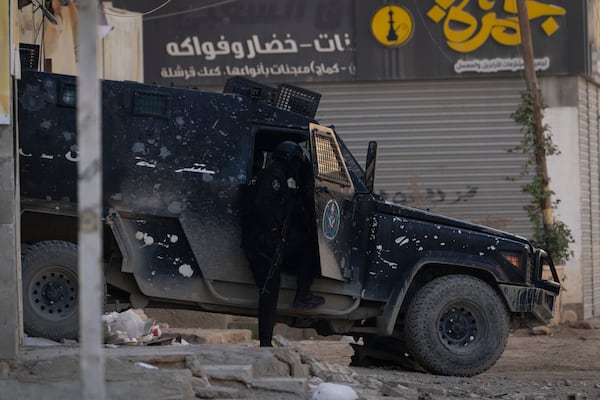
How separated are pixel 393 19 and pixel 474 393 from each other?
441 inches

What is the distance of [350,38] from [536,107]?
353 cm

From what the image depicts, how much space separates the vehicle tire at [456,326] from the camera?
10023mm

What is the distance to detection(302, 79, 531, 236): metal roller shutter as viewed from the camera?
63.9ft

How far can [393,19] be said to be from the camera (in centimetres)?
1919

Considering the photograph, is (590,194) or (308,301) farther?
(590,194)

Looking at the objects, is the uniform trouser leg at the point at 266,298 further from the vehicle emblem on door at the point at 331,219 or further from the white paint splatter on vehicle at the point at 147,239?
the white paint splatter on vehicle at the point at 147,239

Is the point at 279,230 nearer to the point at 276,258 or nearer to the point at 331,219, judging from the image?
the point at 276,258

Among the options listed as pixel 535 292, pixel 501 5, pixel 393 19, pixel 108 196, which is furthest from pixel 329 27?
pixel 108 196

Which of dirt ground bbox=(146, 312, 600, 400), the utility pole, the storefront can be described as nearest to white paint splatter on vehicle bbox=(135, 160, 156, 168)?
dirt ground bbox=(146, 312, 600, 400)

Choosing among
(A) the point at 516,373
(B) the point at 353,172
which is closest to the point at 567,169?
(A) the point at 516,373

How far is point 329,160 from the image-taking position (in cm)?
964

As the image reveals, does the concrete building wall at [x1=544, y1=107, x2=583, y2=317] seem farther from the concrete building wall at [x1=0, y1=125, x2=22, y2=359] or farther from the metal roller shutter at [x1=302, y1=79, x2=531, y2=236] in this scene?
the concrete building wall at [x1=0, y1=125, x2=22, y2=359]

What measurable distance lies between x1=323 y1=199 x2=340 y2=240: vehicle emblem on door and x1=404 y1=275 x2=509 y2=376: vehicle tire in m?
1.10

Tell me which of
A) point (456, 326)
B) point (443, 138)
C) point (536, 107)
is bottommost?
point (456, 326)
